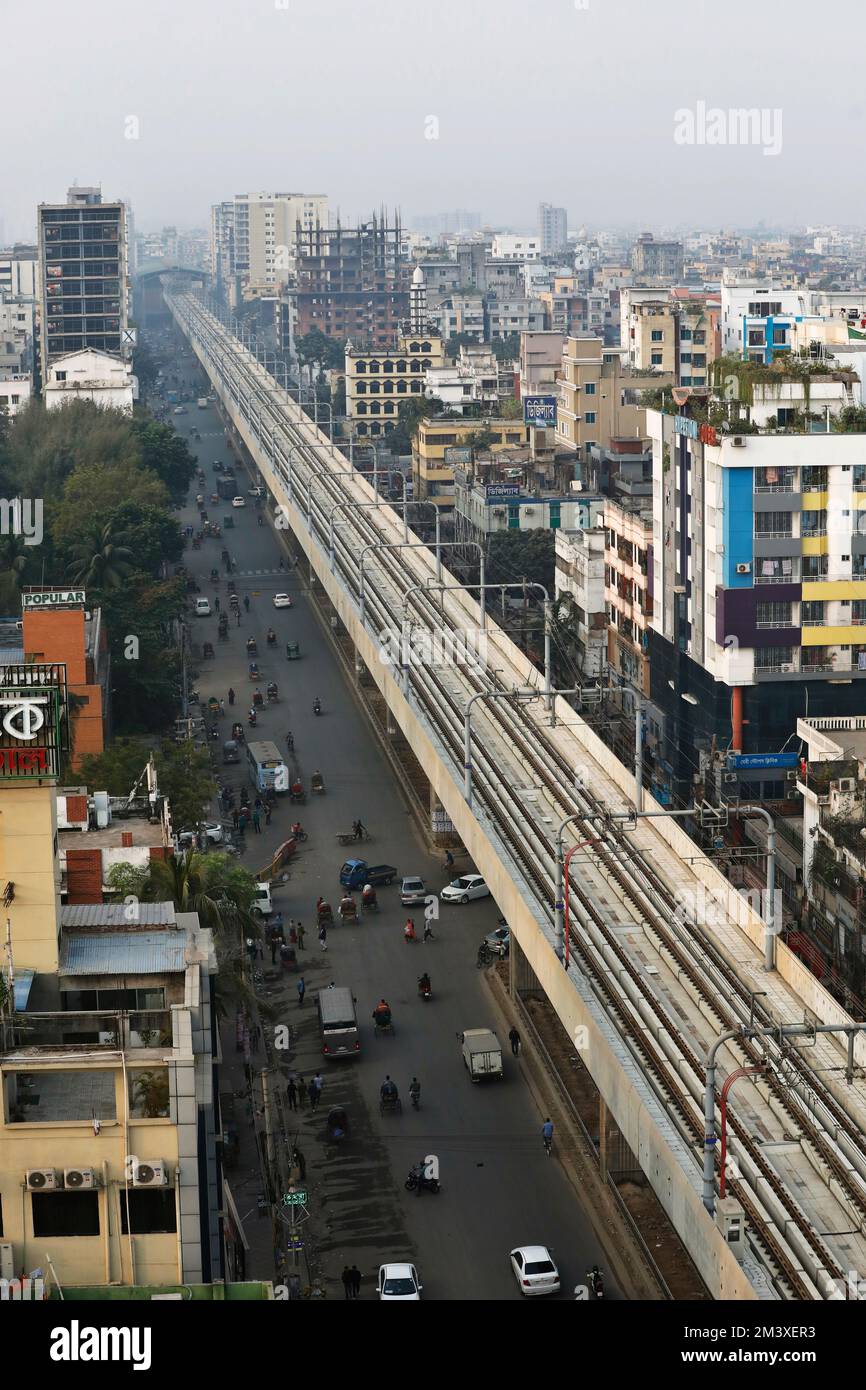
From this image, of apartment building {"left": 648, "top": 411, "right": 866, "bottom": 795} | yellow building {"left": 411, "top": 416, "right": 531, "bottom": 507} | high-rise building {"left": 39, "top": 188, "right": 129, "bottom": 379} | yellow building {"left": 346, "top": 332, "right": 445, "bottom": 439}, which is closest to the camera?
apartment building {"left": 648, "top": 411, "right": 866, "bottom": 795}

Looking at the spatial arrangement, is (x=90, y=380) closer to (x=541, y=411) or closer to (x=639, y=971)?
(x=541, y=411)

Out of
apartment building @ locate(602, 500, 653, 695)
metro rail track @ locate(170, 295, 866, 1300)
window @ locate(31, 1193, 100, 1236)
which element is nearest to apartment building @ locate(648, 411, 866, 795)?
metro rail track @ locate(170, 295, 866, 1300)

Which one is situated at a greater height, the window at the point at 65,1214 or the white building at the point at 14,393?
the white building at the point at 14,393

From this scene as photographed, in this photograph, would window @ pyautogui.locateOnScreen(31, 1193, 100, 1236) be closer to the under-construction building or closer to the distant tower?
the distant tower

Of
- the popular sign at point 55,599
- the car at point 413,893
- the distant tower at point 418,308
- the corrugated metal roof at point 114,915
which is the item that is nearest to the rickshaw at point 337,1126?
the corrugated metal roof at point 114,915

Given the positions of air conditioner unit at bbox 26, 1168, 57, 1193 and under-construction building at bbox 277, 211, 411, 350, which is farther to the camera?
under-construction building at bbox 277, 211, 411, 350

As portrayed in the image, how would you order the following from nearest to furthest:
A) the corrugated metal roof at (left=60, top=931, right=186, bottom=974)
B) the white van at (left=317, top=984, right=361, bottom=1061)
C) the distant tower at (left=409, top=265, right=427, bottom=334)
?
the corrugated metal roof at (left=60, top=931, right=186, bottom=974), the white van at (left=317, top=984, right=361, bottom=1061), the distant tower at (left=409, top=265, right=427, bottom=334)

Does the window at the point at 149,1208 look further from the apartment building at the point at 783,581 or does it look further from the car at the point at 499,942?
the apartment building at the point at 783,581
